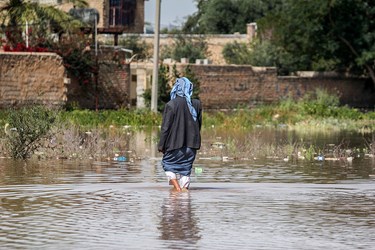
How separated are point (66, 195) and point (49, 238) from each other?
4.16 metres

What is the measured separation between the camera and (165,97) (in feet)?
141

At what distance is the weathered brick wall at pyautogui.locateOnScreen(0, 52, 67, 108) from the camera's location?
38969mm

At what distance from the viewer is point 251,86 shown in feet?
175

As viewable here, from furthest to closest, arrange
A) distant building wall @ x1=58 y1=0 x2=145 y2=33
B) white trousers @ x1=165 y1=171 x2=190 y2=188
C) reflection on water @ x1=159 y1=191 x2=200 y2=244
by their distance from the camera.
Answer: distant building wall @ x1=58 y1=0 x2=145 y2=33 < white trousers @ x1=165 y1=171 x2=190 y2=188 < reflection on water @ x1=159 y1=191 x2=200 y2=244

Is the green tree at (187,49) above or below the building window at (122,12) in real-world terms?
below

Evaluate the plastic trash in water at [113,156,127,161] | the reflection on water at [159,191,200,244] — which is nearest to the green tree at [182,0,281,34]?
the plastic trash in water at [113,156,127,161]

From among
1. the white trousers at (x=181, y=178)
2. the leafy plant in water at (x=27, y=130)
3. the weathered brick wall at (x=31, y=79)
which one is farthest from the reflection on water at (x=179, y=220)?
the weathered brick wall at (x=31, y=79)

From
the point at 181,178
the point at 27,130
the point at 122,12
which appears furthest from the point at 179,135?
the point at 122,12

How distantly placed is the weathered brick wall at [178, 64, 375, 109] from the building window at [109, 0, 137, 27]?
59.9 feet

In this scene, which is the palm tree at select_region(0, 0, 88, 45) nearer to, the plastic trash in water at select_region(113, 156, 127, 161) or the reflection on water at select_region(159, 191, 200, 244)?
the plastic trash in water at select_region(113, 156, 127, 161)

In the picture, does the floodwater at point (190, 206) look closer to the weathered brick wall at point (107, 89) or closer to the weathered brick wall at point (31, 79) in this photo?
the weathered brick wall at point (31, 79)

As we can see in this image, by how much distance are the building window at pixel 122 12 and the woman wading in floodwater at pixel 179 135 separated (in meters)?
56.5

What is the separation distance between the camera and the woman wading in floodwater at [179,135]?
53.8 feet

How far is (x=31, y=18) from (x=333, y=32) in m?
19.6
